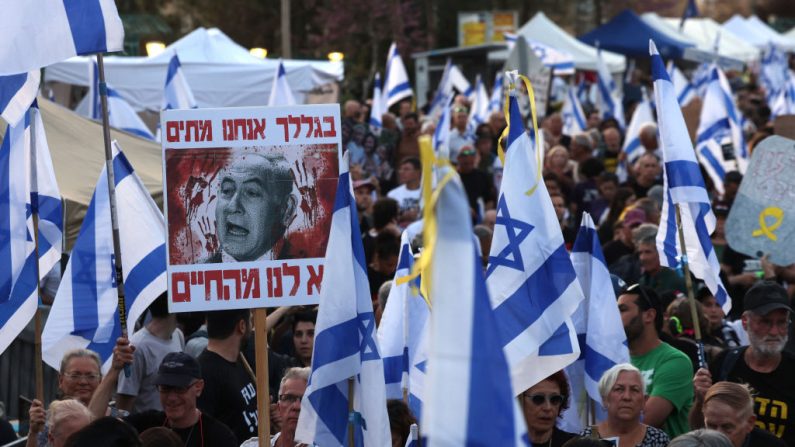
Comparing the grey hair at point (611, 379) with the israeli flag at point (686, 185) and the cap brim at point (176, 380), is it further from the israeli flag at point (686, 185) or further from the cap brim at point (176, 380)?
the cap brim at point (176, 380)

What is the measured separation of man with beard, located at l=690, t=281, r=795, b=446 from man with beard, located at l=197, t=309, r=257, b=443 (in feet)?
7.05

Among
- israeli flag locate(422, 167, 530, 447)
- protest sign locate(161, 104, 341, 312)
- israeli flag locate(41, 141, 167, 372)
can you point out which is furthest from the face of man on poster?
israeli flag locate(422, 167, 530, 447)

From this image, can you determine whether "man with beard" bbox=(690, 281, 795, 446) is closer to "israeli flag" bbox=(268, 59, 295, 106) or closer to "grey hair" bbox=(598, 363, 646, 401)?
"grey hair" bbox=(598, 363, 646, 401)

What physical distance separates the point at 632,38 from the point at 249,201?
29680mm

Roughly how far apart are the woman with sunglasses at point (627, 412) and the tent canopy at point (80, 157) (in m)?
4.85

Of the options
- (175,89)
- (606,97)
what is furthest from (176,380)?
(606,97)

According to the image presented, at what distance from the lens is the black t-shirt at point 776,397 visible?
650cm

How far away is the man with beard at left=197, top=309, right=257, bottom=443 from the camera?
694 cm

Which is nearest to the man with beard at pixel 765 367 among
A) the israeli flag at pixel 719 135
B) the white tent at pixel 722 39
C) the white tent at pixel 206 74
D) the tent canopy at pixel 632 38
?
the israeli flag at pixel 719 135

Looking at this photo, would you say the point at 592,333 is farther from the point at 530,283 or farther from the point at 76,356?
the point at 76,356

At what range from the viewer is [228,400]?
6.95 metres

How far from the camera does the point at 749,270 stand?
991 cm

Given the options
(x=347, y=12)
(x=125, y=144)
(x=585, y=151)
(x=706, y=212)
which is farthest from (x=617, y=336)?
(x=347, y=12)

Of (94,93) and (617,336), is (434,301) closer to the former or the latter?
(617,336)
